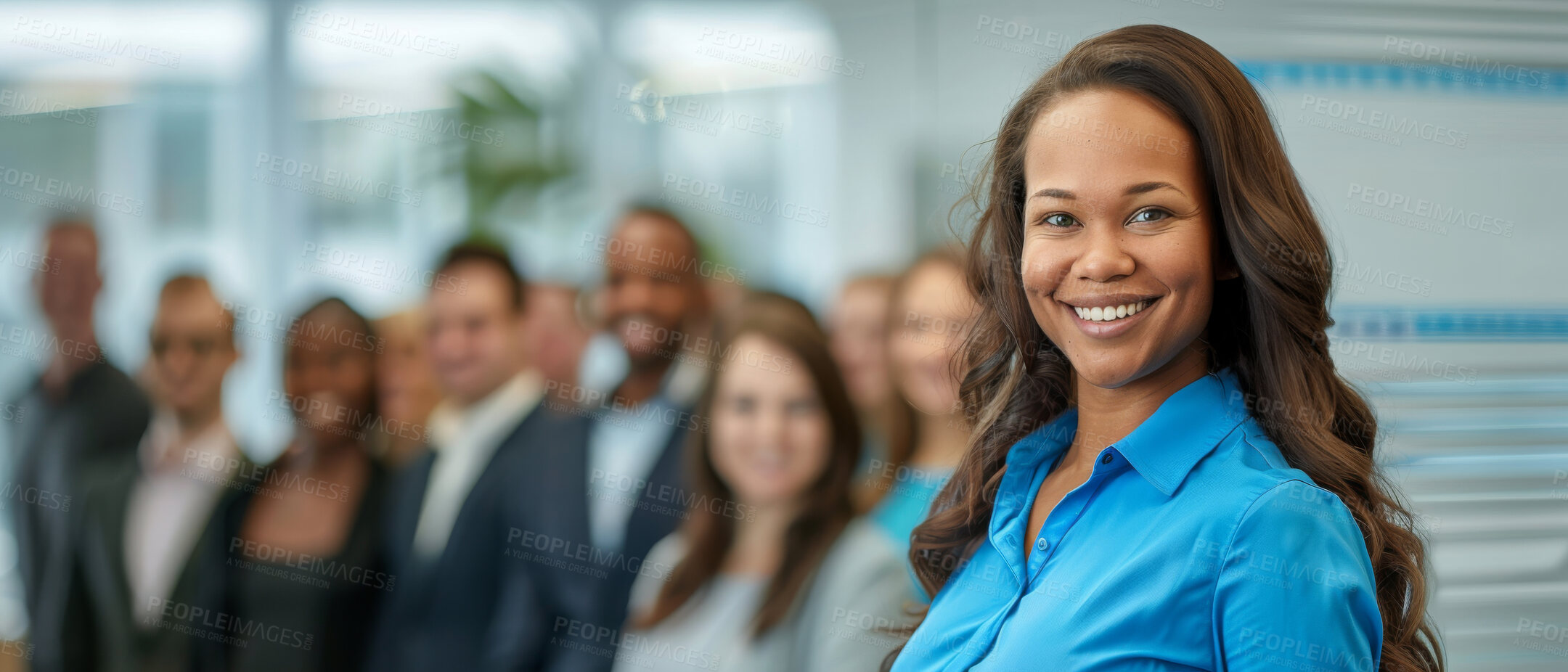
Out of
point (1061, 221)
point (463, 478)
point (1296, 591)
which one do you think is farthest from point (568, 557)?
point (1296, 591)

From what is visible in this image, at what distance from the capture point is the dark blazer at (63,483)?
9.99 feet

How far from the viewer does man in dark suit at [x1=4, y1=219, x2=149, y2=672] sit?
120 inches

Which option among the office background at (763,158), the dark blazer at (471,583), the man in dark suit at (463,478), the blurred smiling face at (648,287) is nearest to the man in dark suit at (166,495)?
the office background at (763,158)

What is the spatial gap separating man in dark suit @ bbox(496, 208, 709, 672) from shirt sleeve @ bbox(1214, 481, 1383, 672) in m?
1.58

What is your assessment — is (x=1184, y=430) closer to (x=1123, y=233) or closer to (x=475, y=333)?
(x=1123, y=233)

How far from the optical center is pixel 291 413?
2926 mm

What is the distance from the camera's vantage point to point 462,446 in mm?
2957

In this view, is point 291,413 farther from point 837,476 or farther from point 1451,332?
point 1451,332

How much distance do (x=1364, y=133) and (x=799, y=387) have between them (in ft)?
4.17

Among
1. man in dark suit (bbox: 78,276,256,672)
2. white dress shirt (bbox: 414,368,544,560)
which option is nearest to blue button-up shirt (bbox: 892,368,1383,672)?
white dress shirt (bbox: 414,368,544,560)

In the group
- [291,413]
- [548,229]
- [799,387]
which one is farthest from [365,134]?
[799,387]

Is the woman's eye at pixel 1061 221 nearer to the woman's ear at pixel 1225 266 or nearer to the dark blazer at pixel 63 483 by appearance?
the woman's ear at pixel 1225 266

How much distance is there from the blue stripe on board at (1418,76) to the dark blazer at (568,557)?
1.47m

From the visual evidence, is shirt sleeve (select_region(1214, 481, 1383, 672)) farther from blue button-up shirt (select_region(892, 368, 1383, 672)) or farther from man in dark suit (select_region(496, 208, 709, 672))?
man in dark suit (select_region(496, 208, 709, 672))
